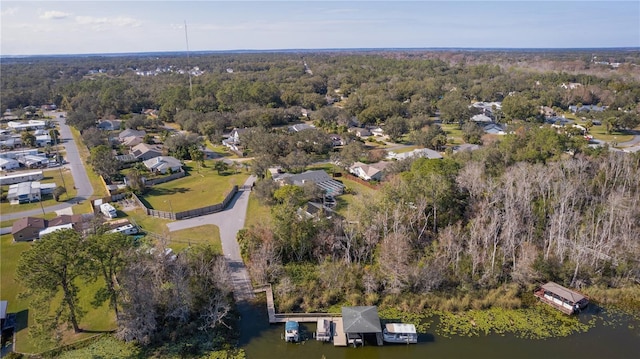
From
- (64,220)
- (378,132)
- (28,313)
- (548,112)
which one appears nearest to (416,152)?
(378,132)

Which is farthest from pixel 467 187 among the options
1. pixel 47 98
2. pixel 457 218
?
pixel 47 98

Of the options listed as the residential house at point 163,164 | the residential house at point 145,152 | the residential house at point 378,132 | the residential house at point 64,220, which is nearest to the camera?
the residential house at point 64,220

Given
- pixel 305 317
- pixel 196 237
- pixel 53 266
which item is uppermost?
pixel 53 266

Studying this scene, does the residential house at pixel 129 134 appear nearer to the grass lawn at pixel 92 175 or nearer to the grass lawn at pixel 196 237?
the grass lawn at pixel 92 175

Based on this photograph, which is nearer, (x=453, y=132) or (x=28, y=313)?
(x=28, y=313)

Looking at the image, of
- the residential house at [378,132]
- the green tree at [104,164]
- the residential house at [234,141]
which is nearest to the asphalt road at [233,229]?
the green tree at [104,164]

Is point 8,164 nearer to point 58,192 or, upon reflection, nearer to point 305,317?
point 58,192

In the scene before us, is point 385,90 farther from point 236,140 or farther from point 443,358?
point 443,358
